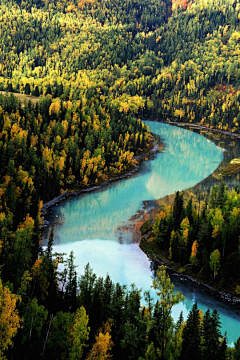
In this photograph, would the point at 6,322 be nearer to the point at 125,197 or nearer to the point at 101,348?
the point at 101,348

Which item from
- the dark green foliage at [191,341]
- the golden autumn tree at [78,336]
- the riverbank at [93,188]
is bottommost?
the riverbank at [93,188]

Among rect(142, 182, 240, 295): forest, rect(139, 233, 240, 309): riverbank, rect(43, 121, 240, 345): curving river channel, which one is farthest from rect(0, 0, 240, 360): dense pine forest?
rect(43, 121, 240, 345): curving river channel

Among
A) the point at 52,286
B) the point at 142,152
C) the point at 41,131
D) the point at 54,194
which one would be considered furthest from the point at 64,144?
the point at 52,286

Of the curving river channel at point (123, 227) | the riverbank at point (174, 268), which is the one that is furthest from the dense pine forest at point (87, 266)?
the curving river channel at point (123, 227)

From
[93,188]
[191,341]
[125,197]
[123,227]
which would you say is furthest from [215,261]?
[93,188]

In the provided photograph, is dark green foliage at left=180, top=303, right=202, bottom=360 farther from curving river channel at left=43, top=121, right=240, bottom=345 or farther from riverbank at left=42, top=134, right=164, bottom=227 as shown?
riverbank at left=42, top=134, right=164, bottom=227

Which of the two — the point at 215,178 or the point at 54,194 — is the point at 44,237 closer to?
the point at 54,194

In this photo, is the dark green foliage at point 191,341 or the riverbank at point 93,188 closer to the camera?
the dark green foliage at point 191,341

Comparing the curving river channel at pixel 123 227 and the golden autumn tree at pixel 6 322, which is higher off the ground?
the golden autumn tree at pixel 6 322

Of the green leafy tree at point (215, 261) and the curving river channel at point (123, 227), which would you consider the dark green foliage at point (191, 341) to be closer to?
the curving river channel at point (123, 227)
